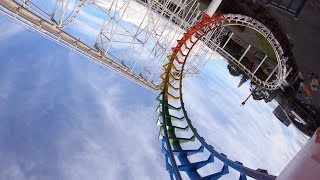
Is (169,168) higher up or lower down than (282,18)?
lower down

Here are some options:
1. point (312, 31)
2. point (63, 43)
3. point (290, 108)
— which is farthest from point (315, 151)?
point (290, 108)

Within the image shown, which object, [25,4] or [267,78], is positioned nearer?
[25,4]

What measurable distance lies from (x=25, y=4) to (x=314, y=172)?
814cm

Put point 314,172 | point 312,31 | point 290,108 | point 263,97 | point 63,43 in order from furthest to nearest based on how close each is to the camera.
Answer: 1. point 263,97
2. point 290,108
3. point 312,31
4. point 63,43
5. point 314,172

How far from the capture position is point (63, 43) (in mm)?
11305

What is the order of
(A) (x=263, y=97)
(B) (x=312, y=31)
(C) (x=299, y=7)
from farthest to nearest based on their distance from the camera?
(A) (x=263, y=97), (B) (x=312, y=31), (C) (x=299, y=7)

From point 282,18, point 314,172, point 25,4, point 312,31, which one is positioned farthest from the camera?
Result: point 282,18

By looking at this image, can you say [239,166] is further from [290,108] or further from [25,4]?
[290,108]

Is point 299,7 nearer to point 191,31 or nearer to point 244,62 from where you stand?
point 191,31

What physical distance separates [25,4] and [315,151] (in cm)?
801

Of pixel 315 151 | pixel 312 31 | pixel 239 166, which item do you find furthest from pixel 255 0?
pixel 315 151

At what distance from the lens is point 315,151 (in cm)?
397

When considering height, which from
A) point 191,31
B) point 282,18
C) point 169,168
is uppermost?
point 282,18

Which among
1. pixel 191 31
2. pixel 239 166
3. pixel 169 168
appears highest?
pixel 191 31
